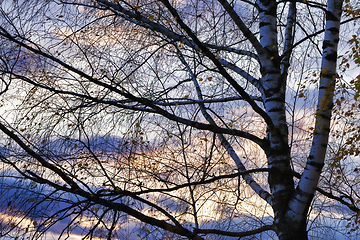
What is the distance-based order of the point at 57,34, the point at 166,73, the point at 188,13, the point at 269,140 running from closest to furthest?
the point at 269,140 → the point at 57,34 → the point at 188,13 → the point at 166,73

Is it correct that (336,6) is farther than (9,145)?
No

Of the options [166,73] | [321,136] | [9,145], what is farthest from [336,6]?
[9,145]

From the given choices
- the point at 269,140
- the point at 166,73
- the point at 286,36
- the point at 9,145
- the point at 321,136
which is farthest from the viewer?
the point at 166,73

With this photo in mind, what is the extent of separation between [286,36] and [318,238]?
2.67 m

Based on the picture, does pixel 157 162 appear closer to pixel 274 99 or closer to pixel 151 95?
pixel 151 95

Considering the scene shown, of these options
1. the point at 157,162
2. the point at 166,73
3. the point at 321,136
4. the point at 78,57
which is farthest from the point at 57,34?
the point at 321,136

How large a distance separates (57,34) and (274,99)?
105 inches

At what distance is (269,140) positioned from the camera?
2.91 m

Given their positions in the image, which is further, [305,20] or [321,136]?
[305,20]

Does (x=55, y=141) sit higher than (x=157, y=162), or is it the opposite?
(x=157, y=162)

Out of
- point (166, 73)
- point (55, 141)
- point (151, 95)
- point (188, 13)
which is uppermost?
point (188, 13)

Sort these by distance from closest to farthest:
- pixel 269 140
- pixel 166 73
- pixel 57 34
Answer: pixel 269 140 < pixel 57 34 < pixel 166 73

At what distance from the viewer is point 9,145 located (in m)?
3.28

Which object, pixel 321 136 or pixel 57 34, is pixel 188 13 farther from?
pixel 321 136
